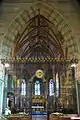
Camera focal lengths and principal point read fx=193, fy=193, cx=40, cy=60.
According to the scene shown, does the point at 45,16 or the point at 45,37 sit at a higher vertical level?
the point at 45,16

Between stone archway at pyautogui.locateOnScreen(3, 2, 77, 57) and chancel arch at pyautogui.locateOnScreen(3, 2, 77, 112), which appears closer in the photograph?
chancel arch at pyautogui.locateOnScreen(3, 2, 77, 112)

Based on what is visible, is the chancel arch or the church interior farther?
the chancel arch

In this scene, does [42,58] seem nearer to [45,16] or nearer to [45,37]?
[45,16]

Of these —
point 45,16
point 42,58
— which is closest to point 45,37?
point 45,16

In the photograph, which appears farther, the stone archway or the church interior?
the stone archway

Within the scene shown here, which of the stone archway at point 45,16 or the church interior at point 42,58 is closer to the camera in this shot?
the church interior at point 42,58

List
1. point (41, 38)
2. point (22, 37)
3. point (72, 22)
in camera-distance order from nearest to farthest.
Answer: point (72, 22) → point (22, 37) → point (41, 38)

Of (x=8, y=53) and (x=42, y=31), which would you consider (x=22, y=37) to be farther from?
(x=8, y=53)

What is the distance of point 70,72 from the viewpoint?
14.1 meters

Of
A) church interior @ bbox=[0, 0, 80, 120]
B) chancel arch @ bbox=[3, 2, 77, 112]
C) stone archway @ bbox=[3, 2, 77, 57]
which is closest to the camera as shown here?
church interior @ bbox=[0, 0, 80, 120]

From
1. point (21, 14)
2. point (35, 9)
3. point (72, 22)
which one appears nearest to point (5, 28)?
point (21, 14)

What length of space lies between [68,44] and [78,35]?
188cm

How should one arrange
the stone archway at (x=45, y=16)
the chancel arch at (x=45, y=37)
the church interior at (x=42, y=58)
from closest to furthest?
the church interior at (x=42, y=58), the chancel arch at (x=45, y=37), the stone archway at (x=45, y=16)

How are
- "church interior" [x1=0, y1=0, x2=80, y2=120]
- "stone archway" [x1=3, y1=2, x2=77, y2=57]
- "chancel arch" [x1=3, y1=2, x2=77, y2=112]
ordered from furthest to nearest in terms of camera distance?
1. "stone archway" [x1=3, y1=2, x2=77, y2=57]
2. "chancel arch" [x1=3, y1=2, x2=77, y2=112]
3. "church interior" [x1=0, y1=0, x2=80, y2=120]
